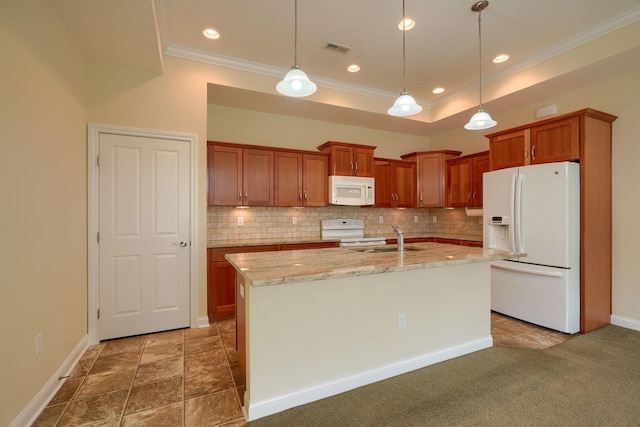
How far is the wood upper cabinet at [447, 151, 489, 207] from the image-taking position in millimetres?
4562

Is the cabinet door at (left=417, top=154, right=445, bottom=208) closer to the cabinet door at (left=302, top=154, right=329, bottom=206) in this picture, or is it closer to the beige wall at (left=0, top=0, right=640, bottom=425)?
the beige wall at (left=0, top=0, right=640, bottom=425)

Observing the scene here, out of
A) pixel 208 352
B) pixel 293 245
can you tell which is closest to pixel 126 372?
pixel 208 352

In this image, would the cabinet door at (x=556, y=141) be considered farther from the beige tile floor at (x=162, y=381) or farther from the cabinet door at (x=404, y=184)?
the cabinet door at (x=404, y=184)

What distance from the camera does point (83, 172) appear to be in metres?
2.77

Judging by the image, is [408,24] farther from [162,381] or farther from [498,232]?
[162,381]

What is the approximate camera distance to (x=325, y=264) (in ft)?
6.42

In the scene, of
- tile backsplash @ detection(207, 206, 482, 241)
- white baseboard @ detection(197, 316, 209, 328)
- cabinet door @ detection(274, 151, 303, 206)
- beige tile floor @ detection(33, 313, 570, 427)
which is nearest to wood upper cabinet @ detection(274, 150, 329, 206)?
cabinet door @ detection(274, 151, 303, 206)

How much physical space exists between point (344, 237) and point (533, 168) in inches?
105

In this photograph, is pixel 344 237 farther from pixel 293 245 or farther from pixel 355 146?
pixel 355 146

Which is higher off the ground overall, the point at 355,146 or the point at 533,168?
the point at 355,146

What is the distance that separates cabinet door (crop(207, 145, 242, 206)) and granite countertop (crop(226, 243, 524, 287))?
1730mm

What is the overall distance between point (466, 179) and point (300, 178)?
2729mm

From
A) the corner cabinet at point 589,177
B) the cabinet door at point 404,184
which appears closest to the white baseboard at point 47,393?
the cabinet door at point 404,184

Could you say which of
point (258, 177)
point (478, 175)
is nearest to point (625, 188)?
point (478, 175)
